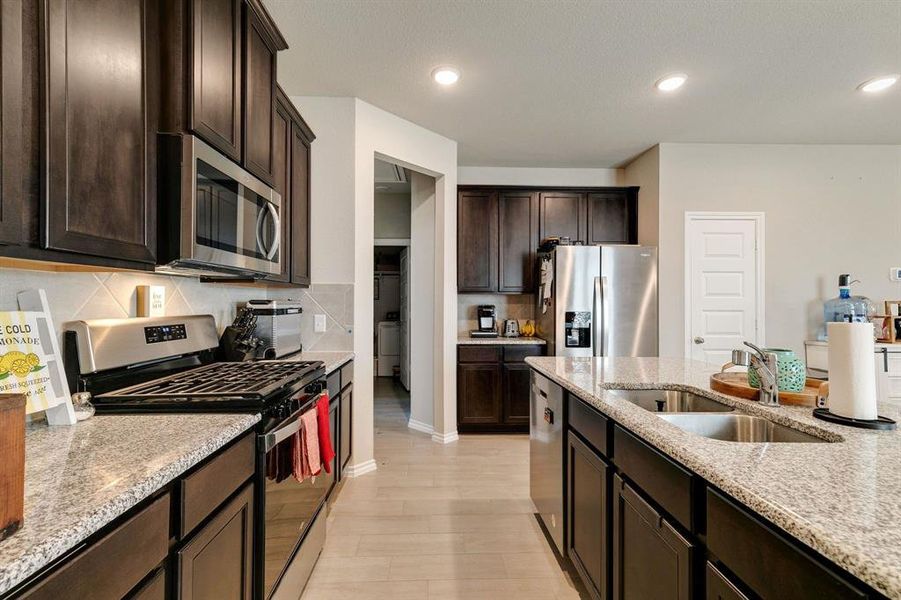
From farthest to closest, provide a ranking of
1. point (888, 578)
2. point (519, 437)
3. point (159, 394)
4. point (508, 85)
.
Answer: point (519, 437), point (508, 85), point (159, 394), point (888, 578)

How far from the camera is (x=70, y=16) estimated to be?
3.11 feet

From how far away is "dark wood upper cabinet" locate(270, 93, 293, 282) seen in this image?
2207 millimetres

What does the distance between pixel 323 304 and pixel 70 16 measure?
209 cm

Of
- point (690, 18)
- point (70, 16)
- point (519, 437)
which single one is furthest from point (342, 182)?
point (519, 437)

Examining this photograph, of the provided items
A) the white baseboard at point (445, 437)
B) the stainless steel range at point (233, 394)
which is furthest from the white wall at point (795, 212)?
the stainless steel range at point (233, 394)

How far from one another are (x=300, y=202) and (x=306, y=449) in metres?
1.69

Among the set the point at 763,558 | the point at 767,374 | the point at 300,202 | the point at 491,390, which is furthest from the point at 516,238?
the point at 763,558

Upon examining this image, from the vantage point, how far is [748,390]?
4.58 feet

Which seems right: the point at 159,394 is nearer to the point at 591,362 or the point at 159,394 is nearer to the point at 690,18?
the point at 591,362

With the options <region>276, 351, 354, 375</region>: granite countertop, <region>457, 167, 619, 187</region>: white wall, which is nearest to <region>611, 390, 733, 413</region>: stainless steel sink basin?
<region>276, 351, 354, 375</region>: granite countertop

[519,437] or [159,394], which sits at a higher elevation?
[159,394]

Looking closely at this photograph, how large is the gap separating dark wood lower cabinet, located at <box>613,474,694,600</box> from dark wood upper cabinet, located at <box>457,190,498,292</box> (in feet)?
9.78

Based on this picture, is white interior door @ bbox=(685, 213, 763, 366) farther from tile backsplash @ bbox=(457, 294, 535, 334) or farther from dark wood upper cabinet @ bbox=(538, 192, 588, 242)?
tile backsplash @ bbox=(457, 294, 535, 334)

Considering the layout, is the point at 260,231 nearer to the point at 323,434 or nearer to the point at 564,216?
the point at 323,434
